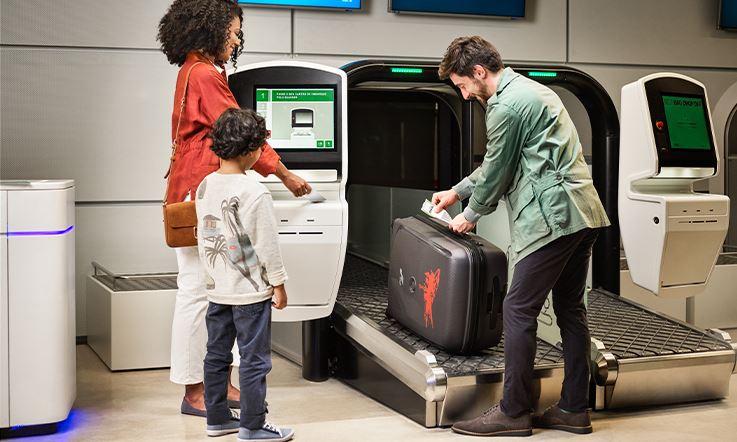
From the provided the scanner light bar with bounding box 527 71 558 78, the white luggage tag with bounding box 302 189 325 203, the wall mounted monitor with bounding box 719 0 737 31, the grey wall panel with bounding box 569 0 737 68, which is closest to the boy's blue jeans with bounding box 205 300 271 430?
the white luggage tag with bounding box 302 189 325 203

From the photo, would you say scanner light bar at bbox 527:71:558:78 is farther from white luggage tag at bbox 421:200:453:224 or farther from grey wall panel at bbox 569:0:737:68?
white luggage tag at bbox 421:200:453:224

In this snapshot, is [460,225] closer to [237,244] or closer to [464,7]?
[237,244]

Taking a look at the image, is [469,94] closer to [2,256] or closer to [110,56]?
[2,256]

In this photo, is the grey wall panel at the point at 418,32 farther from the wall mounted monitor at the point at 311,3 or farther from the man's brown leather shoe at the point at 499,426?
the man's brown leather shoe at the point at 499,426

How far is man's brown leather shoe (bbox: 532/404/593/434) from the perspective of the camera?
349cm

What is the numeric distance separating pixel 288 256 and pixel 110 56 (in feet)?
6.28

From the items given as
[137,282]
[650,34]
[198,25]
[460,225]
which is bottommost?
[137,282]

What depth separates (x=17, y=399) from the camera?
3361 millimetres

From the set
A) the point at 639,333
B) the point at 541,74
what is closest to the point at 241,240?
the point at 639,333

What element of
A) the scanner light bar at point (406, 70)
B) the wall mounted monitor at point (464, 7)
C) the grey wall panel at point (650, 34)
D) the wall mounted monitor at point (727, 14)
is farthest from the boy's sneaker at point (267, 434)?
the wall mounted monitor at point (727, 14)

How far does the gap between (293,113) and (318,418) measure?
1.41 metres

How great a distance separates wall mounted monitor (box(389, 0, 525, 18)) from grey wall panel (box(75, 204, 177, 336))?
6.43 feet

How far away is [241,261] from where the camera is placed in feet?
10.4

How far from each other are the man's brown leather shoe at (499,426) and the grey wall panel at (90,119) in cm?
261
